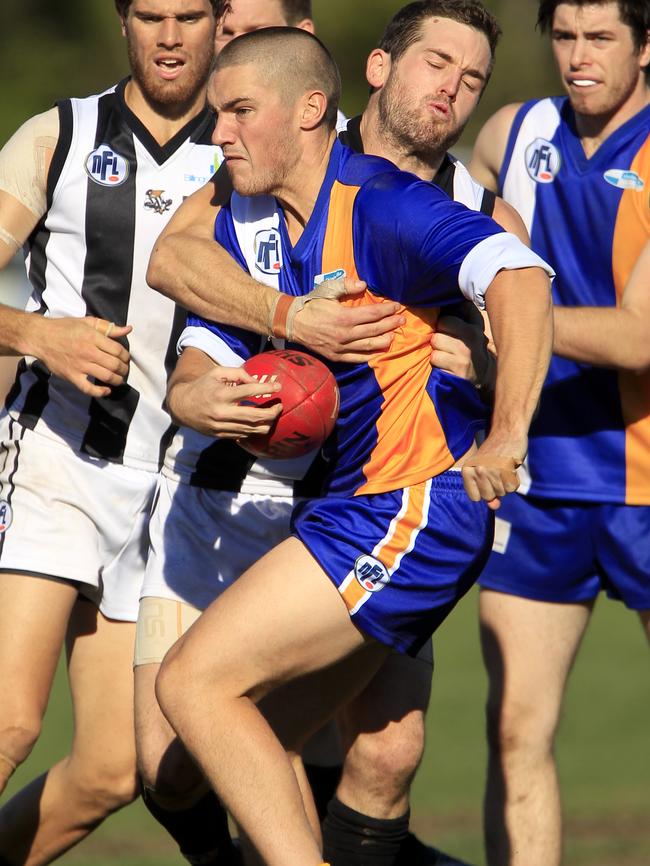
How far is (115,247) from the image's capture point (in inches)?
207

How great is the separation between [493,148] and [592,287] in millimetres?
729

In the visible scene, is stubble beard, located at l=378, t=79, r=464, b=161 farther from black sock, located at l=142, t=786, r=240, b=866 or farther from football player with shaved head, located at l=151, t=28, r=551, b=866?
black sock, located at l=142, t=786, r=240, b=866

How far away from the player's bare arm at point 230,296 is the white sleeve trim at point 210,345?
64 millimetres

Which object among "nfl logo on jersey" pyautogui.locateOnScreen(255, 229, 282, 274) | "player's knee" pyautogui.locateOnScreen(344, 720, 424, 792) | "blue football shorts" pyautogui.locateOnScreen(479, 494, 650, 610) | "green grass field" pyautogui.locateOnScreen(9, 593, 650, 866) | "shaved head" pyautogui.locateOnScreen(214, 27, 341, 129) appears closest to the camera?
"shaved head" pyautogui.locateOnScreen(214, 27, 341, 129)

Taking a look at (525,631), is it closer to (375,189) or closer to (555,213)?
(555,213)

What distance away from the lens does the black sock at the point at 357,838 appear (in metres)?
4.99

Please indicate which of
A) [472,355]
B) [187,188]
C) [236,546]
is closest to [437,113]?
[472,355]

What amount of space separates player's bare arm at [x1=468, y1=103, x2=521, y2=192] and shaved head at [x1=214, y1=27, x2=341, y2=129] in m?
1.62

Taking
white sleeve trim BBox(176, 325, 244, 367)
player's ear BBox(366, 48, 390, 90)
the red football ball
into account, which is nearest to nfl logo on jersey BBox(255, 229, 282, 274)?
white sleeve trim BBox(176, 325, 244, 367)

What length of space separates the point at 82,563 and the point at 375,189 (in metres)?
1.88

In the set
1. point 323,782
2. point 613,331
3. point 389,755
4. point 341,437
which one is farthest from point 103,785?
point 613,331

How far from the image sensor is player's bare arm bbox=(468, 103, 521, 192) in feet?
19.5

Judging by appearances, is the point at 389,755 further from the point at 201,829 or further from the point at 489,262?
the point at 489,262

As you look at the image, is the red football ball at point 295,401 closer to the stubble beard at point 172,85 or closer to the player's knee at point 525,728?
the stubble beard at point 172,85
